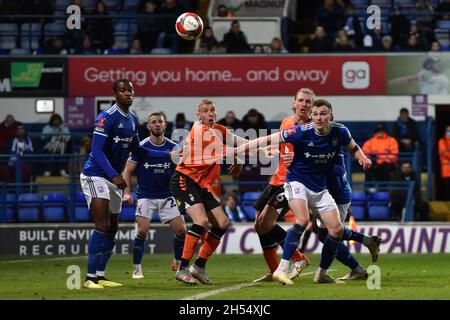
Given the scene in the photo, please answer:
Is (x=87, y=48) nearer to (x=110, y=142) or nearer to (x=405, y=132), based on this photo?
(x=405, y=132)

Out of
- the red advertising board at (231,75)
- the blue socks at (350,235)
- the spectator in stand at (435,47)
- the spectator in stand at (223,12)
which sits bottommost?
the blue socks at (350,235)

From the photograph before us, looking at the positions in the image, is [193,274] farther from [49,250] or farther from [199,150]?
[49,250]

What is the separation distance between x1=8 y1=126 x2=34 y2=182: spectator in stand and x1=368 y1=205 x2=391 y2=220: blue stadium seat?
6.35m

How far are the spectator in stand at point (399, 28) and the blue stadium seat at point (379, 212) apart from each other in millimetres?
3937

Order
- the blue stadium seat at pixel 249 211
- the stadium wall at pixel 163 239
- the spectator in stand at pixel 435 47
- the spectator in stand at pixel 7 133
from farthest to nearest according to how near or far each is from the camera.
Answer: the spectator in stand at pixel 435 47 < the spectator in stand at pixel 7 133 < the blue stadium seat at pixel 249 211 < the stadium wall at pixel 163 239

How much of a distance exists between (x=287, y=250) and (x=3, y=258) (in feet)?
27.3

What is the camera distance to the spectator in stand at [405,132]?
71.8 ft

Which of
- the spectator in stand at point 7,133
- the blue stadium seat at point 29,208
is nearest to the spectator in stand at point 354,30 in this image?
the spectator in stand at point 7,133

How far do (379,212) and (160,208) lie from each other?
255 inches

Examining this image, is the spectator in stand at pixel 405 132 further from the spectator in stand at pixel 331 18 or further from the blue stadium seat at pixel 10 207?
the blue stadium seat at pixel 10 207

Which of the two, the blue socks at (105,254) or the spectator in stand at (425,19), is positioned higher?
the spectator in stand at (425,19)

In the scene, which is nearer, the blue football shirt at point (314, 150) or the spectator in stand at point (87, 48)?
the blue football shirt at point (314, 150)

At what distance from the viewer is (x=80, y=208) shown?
831 inches
